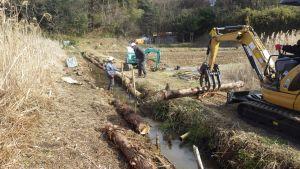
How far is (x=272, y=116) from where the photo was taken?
28.9 feet

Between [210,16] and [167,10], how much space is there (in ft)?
26.0

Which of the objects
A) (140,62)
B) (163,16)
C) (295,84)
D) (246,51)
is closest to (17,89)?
(295,84)

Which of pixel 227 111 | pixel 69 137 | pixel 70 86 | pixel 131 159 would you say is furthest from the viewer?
pixel 70 86

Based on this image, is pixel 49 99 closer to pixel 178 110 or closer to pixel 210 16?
pixel 178 110

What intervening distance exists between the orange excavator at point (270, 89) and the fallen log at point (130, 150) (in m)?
3.01

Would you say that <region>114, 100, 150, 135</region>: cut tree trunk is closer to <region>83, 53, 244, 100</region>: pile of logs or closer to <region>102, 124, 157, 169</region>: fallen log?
<region>102, 124, 157, 169</region>: fallen log

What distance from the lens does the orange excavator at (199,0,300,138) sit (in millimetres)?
8148

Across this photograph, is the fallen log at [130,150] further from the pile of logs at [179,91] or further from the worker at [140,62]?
the worker at [140,62]

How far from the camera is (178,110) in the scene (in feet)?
35.1

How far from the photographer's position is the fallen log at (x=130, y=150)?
722cm

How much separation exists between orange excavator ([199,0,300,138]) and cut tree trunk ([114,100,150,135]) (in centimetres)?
246

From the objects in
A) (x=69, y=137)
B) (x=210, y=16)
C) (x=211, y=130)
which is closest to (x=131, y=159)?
(x=69, y=137)

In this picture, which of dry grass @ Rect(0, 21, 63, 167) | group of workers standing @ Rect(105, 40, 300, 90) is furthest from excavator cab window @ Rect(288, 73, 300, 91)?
dry grass @ Rect(0, 21, 63, 167)

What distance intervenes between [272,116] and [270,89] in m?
0.62
